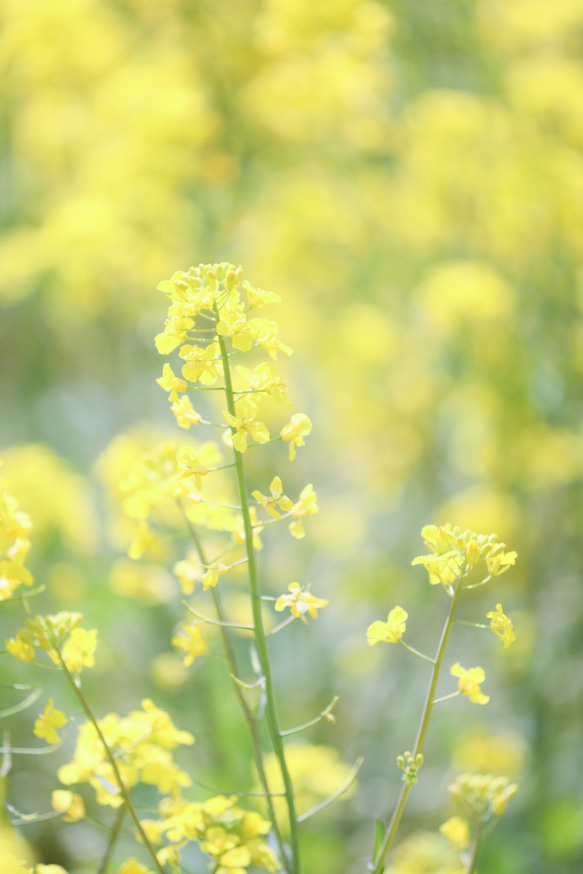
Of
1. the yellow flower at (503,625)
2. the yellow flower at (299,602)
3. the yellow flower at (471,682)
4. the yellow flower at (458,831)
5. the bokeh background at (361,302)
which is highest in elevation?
the bokeh background at (361,302)

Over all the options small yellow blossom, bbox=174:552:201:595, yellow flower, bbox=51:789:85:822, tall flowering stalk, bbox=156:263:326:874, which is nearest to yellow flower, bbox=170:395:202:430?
tall flowering stalk, bbox=156:263:326:874

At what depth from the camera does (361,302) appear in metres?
1.42

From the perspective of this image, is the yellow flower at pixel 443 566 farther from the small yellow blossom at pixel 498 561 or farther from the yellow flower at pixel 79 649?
the yellow flower at pixel 79 649

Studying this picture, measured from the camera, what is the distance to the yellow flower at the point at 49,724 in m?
0.36

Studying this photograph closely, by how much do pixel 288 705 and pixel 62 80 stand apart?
1178 millimetres

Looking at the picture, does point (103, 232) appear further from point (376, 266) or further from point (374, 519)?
point (374, 519)

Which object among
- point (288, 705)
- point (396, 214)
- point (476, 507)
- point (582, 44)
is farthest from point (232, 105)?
point (288, 705)

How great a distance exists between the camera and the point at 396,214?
128 centimetres

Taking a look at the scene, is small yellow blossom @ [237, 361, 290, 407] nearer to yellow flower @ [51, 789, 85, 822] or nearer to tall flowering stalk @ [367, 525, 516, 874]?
tall flowering stalk @ [367, 525, 516, 874]

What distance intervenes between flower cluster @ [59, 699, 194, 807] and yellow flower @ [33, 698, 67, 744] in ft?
0.13

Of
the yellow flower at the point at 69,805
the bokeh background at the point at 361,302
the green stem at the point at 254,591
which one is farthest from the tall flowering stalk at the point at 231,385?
the bokeh background at the point at 361,302

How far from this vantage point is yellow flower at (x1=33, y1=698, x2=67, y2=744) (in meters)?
0.36

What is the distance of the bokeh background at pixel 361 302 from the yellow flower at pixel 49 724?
481 millimetres

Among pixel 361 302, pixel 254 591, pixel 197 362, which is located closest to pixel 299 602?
pixel 254 591
